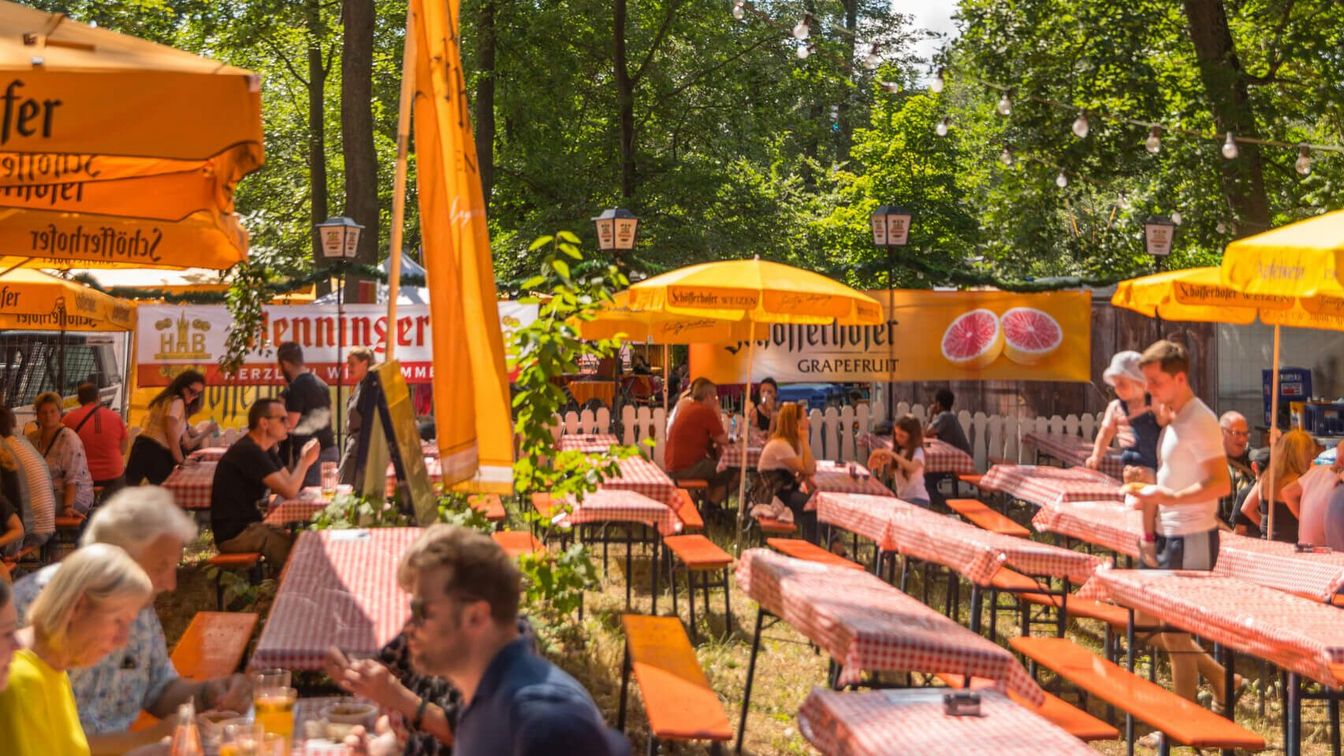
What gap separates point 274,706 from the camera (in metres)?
3.42

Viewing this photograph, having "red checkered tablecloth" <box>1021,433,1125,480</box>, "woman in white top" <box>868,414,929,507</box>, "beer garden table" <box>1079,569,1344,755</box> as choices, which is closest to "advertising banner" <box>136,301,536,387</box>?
"woman in white top" <box>868,414,929,507</box>

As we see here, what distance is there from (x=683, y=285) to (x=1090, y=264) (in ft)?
46.9

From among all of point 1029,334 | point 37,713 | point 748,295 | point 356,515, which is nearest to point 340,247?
point 748,295

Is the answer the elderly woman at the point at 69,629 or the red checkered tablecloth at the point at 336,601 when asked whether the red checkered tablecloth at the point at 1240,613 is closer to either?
the red checkered tablecloth at the point at 336,601

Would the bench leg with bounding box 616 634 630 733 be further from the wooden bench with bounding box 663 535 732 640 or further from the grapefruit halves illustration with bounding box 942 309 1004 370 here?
the grapefruit halves illustration with bounding box 942 309 1004 370

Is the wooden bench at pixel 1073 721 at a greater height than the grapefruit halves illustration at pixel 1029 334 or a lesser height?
lesser

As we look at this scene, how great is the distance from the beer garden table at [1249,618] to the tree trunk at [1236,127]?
13.7m

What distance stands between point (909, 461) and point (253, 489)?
17.4 ft

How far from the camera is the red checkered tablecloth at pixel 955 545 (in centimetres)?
764

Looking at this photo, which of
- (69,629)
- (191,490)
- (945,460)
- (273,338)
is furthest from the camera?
(273,338)

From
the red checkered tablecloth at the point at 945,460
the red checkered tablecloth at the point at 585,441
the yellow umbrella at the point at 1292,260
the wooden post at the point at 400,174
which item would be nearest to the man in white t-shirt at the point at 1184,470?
the yellow umbrella at the point at 1292,260

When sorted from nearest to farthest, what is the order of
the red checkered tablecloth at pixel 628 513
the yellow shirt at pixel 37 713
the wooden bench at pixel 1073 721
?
the yellow shirt at pixel 37 713
the wooden bench at pixel 1073 721
the red checkered tablecloth at pixel 628 513

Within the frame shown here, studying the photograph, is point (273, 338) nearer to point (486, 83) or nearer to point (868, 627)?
point (486, 83)

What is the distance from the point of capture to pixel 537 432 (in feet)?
23.4
